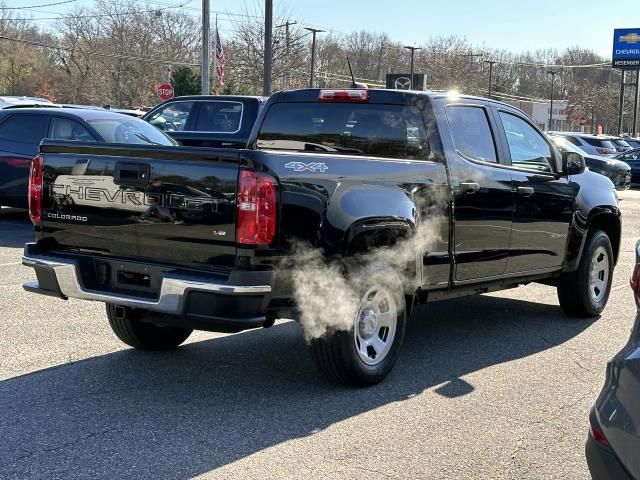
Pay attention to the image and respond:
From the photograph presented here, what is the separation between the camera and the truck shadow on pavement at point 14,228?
1052 cm

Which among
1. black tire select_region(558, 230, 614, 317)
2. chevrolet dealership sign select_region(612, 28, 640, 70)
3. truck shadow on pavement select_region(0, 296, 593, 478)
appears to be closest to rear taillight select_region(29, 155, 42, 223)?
truck shadow on pavement select_region(0, 296, 593, 478)

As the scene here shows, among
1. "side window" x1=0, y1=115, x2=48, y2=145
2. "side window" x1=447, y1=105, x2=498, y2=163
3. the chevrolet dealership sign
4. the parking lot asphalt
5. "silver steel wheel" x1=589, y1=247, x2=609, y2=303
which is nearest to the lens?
the parking lot asphalt

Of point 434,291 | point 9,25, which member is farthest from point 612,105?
point 434,291

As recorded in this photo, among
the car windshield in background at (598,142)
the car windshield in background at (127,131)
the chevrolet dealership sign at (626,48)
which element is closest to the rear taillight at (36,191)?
the car windshield in background at (127,131)

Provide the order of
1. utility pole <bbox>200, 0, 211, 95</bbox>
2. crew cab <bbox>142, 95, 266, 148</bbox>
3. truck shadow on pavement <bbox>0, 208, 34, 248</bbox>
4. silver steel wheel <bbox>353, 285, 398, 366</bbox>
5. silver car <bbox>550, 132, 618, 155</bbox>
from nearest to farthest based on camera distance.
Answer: silver steel wheel <bbox>353, 285, 398, 366</bbox> < truck shadow on pavement <bbox>0, 208, 34, 248</bbox> < crew cab <bbox>142, 95, 266, 148</bbox> < utility pole <bbox>200, 0, 211, 95</bbox> < silver car <bbox>550, 132, 618, 155</bbox>

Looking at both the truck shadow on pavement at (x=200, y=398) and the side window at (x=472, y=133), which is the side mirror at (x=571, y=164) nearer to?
the side window at (x=472, y=133)

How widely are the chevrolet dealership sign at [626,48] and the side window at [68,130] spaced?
61.4 m

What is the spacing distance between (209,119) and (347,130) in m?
7.52

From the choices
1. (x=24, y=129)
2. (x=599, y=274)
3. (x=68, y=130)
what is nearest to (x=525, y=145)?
(x=599, y=274)

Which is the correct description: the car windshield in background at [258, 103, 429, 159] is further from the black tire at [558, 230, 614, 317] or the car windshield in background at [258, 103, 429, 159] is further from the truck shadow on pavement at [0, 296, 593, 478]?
the black tire at [558, 230, 614, 317]

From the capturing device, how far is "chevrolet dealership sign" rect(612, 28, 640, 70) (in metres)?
63.6

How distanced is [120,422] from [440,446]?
1769mm

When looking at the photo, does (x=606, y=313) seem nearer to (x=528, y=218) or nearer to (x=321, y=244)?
(x=528, y=218)

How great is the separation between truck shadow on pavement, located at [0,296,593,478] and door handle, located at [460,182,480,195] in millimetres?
1253
